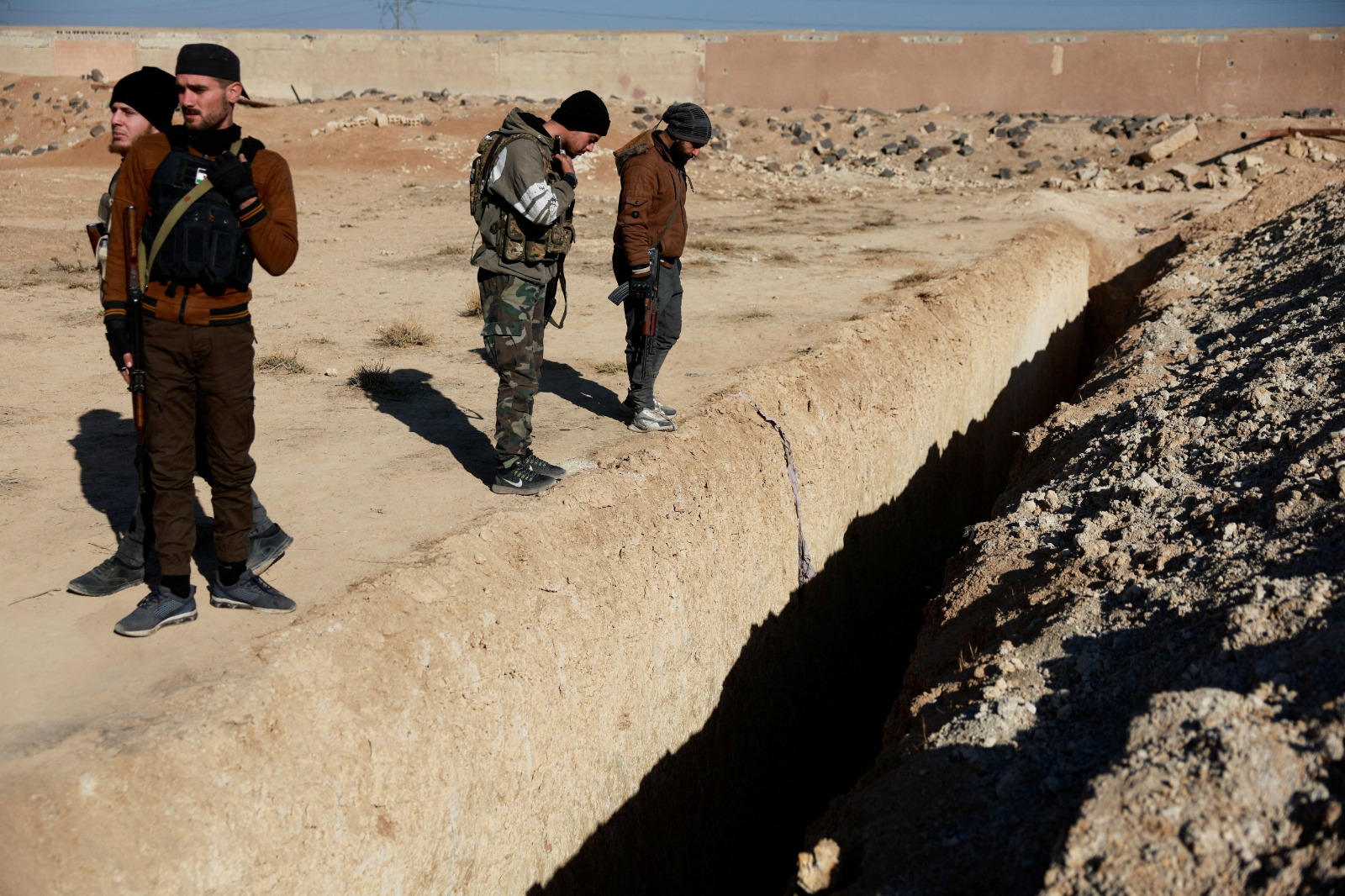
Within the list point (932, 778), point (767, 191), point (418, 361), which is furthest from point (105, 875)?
point (767, 191)

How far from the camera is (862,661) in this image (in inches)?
299

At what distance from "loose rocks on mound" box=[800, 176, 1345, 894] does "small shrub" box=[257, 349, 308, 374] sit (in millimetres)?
4719

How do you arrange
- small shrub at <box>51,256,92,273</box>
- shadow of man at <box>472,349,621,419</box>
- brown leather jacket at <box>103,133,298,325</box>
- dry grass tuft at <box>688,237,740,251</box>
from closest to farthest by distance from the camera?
brown leather jacket at <box>103,133,298,325</box> → shadow of man at <box>472,349,621,419</box> → small shrub at <box>51,256,92,273</box> → dry grass tuft at <box>688,237,740,251</box>

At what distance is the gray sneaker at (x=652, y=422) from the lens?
5863 mm

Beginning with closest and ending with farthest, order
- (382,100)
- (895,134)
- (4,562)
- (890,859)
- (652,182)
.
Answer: (890,859) → (4,562) → (652,182) → (895,134) → (382,100)

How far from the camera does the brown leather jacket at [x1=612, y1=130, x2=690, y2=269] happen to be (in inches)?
208

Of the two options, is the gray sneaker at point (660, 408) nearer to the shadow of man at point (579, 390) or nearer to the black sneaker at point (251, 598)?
the shadow of man at point (579, 390)

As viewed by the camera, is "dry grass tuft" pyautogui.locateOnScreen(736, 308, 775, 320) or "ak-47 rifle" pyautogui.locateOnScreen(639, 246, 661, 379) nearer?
"ak-47 rifle" pyautogui.locateOnScreen(639, 246, 661, 379)

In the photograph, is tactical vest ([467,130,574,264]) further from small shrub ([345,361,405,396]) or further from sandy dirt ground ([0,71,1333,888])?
small shrub ([345,361,405,396])

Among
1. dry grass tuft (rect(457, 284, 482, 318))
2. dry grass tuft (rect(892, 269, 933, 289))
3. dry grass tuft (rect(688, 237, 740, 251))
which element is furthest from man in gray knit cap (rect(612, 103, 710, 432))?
dry grass tuft (rect(688, 237, 740, 251))

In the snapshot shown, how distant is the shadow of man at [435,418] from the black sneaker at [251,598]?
153 cm

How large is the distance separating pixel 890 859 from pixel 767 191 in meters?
17.7

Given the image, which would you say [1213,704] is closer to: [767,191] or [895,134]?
[767,191]

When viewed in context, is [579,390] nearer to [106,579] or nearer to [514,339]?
[514,339]
